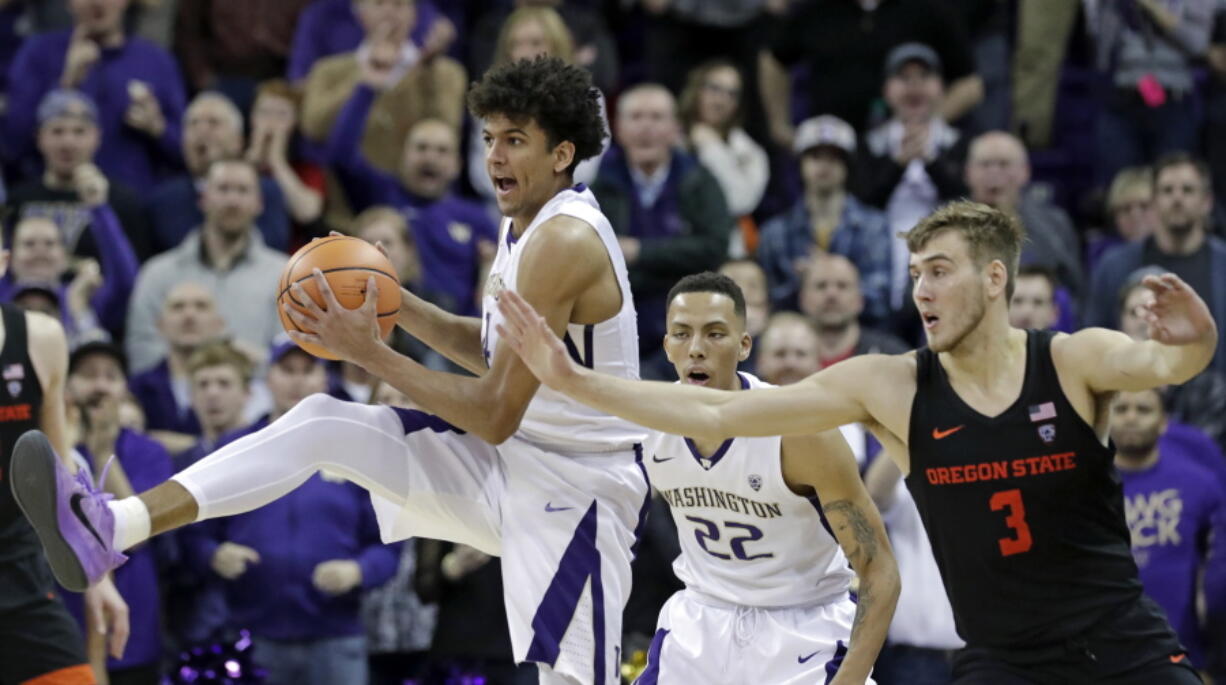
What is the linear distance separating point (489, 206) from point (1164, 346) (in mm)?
7013

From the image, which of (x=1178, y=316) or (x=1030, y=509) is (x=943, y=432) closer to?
(x=1030, y=509)

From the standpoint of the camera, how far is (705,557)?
20.5 ft

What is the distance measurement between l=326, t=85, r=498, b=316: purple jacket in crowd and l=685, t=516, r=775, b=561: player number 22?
4.07 m

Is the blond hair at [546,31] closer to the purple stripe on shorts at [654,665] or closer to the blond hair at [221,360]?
the blond hair at [221,360]

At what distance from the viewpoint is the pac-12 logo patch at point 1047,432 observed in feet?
17.1

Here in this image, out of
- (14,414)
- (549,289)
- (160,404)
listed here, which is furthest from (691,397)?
(160,404)

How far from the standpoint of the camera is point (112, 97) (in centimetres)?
1122

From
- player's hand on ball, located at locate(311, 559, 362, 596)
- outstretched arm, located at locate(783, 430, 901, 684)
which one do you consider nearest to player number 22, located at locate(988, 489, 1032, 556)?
outstretched arm, located at locate(783, 430, 901, 684)

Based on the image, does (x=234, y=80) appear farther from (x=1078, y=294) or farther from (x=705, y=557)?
(x=705, y=557)

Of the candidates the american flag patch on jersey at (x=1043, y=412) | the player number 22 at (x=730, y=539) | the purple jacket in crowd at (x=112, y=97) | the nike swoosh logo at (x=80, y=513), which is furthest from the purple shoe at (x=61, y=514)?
the purple jacket in crowd at (x=112, y=97)

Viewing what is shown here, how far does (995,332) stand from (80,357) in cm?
522

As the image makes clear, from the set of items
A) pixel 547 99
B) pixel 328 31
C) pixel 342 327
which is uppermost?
pixel 328 31

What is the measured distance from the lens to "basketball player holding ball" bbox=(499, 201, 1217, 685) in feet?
17.0

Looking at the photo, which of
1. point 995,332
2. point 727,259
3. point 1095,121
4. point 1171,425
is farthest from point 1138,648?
point 1095,121
